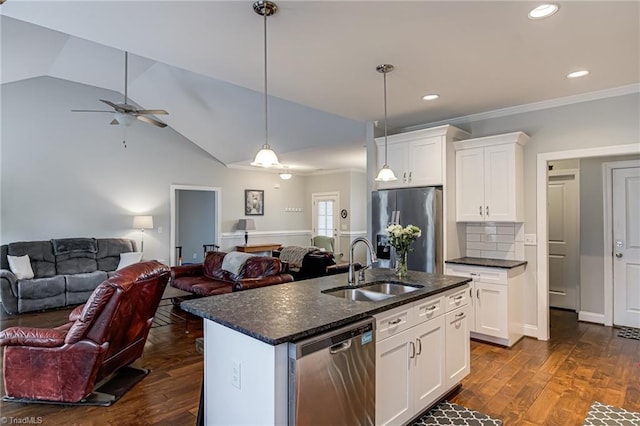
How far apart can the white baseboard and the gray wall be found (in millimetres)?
7144

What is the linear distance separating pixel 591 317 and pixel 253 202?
7.30 m

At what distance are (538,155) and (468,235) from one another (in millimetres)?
1228

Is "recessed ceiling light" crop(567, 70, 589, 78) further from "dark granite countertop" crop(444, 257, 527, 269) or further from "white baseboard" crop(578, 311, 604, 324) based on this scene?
"white baseboard" crop(578, 311, 604, 324)

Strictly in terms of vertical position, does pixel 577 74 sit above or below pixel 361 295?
above

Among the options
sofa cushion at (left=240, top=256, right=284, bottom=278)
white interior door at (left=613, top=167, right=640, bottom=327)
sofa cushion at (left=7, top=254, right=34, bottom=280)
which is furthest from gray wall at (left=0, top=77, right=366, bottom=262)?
white interior door at (left=613, top=167, right=640, bottom=327)

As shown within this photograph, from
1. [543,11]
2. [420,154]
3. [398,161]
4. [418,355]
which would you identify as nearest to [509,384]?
[418,355]

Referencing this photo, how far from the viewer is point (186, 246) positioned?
962 cm

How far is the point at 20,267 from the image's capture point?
5.36 meters

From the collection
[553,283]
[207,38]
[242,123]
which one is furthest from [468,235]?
[242,123]

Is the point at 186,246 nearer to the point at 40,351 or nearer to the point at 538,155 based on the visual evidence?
the point at 40,351

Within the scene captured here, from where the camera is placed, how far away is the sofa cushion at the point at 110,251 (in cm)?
638

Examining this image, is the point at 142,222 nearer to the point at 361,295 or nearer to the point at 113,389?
the point at 113,389

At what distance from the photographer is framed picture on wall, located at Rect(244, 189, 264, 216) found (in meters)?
9.21

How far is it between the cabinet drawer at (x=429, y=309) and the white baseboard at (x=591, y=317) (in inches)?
134
